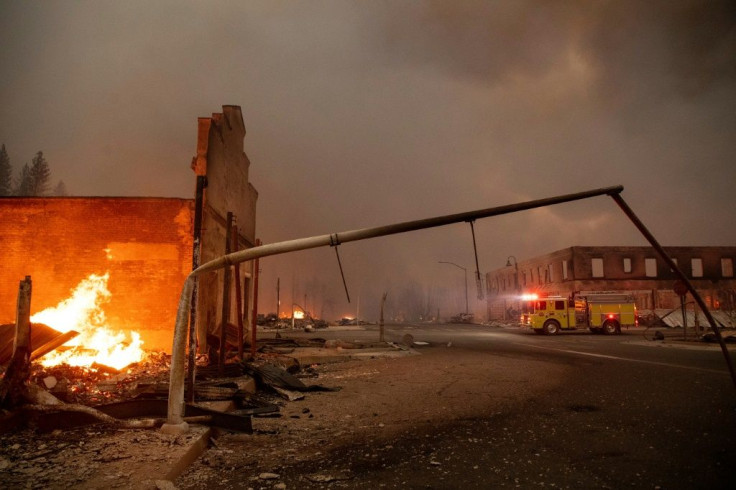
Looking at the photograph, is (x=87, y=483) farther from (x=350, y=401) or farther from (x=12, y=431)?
(x=350, y=401)

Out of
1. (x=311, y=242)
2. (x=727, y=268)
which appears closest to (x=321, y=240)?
(x=311, y=242)

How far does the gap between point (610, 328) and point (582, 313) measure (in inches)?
80.8

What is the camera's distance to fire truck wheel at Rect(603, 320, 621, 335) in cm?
2991

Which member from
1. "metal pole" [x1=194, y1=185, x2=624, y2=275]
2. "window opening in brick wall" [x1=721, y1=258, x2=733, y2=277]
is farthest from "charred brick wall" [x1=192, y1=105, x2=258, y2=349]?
"window opening in brick wall" [x1=721, y1=258, x2=733, y2=277]

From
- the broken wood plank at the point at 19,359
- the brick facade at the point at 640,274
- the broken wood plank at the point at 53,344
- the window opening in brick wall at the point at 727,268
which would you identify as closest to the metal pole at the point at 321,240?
the broken wood plank at the point at 19,359

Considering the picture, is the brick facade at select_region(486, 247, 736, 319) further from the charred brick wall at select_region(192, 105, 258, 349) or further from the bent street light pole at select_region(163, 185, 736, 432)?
the bent street light pole at select_region(163, 185, 736, 432)

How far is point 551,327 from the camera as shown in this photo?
1166 inches

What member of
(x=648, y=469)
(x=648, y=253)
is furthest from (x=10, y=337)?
(x=648, y=253)

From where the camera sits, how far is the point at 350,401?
306 inches

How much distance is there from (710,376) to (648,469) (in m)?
7.69

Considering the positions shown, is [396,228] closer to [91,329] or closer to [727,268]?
[91,329]

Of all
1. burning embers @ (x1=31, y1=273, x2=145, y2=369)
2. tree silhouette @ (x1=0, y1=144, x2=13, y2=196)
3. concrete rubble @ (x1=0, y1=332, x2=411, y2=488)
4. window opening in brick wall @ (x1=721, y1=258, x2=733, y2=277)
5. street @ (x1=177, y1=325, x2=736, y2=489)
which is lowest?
street @ (x1=177, y1=325, x2=736, y2=489)

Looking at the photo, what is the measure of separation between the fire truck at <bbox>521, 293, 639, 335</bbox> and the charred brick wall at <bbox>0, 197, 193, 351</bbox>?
992 inches

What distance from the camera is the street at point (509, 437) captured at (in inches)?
154
